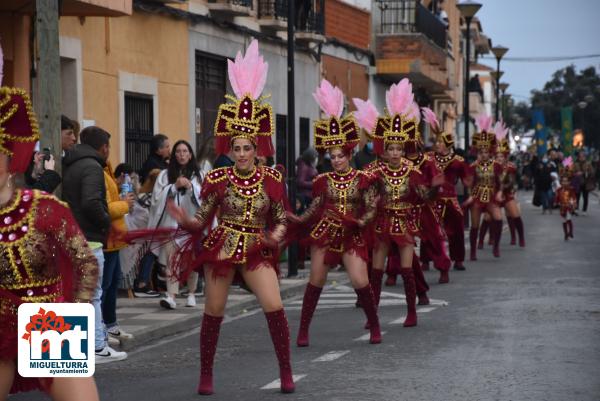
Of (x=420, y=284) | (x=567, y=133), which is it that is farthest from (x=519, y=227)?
(x=567, y=133)

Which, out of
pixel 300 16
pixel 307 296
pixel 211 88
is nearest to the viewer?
pixel 307 296

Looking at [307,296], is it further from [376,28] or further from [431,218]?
[376,28]

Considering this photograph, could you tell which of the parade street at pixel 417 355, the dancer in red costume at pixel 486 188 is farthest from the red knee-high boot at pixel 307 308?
the dancer in red costume at pixel 486 188

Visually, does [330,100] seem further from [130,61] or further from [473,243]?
[473,243]

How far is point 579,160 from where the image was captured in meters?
44.7

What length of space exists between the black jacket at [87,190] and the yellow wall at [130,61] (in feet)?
24.3

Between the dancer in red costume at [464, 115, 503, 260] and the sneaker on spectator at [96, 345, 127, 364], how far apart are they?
11.7 m

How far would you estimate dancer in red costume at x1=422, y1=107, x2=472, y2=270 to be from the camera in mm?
18625

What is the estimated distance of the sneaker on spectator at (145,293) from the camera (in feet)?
51.3

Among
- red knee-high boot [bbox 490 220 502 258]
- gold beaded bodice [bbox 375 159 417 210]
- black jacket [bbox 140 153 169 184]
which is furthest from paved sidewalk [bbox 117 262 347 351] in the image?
red knee-high boot [bbox 490 220 502 258]

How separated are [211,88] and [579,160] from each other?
23.0m

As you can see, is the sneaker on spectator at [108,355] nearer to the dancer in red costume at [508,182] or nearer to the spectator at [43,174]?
the spectator at [43,174]

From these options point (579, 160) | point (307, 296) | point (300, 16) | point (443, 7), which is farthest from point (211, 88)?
point (443, 7)

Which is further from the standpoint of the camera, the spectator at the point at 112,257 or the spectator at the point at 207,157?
the spectator at the point at 207,157
